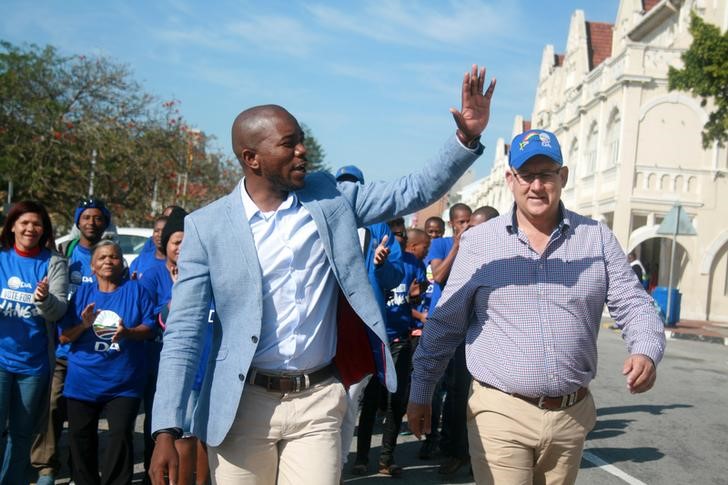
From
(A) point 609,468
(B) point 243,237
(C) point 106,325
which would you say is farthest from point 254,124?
(A) point 609,468

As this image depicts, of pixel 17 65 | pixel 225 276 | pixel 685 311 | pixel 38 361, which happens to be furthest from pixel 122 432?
pixel 685 311

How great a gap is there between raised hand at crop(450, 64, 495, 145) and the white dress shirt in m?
0.74

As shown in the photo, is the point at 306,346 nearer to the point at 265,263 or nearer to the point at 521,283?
the point at 265,263

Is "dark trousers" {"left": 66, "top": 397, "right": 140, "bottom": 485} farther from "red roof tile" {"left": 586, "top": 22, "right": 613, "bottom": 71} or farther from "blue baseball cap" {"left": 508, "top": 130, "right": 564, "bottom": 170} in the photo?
"red roof tile" {"left": 586, "top": 22, "right": 613, "bottom": 71}

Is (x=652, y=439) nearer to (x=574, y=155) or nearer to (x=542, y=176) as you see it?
(x=542, y=176)

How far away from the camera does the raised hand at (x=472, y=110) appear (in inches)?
116

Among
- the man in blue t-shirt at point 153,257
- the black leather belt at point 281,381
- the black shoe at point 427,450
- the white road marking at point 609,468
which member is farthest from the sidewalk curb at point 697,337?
the black leather belt at point 281,381

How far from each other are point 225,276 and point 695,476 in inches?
202

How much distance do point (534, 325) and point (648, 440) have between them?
16.8 ft

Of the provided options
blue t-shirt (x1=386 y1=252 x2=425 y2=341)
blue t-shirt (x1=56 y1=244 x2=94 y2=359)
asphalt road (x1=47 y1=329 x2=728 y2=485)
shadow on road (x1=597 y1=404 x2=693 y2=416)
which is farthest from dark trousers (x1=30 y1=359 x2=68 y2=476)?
shadow on road (x1=597 y1=404 x2=693 y2=416)

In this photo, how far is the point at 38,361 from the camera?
16.7ft

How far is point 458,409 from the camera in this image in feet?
21.1

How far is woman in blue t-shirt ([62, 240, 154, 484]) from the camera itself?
4891mm

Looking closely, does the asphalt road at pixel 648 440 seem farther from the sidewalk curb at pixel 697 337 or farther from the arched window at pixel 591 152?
the arched window at pixel 591 152
